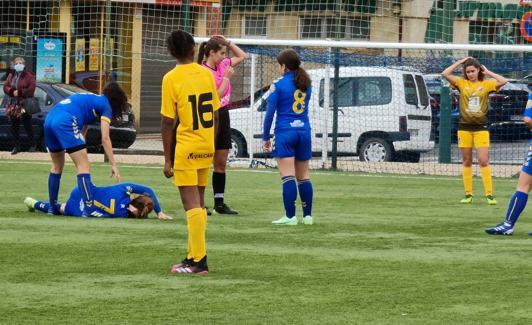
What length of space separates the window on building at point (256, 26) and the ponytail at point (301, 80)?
22816mm

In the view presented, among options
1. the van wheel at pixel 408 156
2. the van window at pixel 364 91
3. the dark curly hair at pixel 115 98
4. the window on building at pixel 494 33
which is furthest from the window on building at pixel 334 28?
the dark curly hair at pixel 115 98

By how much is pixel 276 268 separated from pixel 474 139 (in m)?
7.86

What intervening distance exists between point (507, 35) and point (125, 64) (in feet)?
37.4

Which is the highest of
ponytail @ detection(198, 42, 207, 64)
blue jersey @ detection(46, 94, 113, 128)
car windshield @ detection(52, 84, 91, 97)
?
ponytail @ detection(198, 42, 207, 64)

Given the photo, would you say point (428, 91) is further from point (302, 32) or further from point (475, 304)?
point (475, 304)

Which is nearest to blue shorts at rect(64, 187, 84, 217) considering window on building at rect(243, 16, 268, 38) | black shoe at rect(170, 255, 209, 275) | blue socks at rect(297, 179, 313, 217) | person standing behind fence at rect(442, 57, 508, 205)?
blue socks at rect(297, 179, 313, 217)

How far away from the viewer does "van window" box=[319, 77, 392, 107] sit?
85.4ft

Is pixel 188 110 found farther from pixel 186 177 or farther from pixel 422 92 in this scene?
pixel 422 92

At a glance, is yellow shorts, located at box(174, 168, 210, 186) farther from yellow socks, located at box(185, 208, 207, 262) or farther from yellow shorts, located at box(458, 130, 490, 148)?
yellow shorts, located at box(458, 130, 490, 148)

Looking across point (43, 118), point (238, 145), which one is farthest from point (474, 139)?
point (43, 118)

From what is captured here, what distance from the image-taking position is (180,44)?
10.4 meters

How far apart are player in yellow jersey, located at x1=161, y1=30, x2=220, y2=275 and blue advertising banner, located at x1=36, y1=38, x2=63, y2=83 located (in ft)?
75.2

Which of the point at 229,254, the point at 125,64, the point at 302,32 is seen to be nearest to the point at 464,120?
the point at 229,254

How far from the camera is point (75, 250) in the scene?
11.8 m
